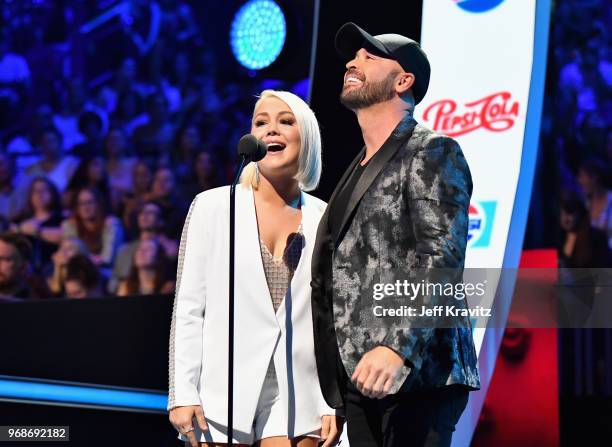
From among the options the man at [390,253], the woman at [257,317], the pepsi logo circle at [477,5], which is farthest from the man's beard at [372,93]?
the pepsi logo circle at [477,5]

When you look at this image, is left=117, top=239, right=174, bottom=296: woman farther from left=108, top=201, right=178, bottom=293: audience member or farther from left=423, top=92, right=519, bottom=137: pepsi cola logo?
left=423, top=92, right=519, bottom=137: pepsi cola logo

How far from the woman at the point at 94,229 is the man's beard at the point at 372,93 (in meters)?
3.94

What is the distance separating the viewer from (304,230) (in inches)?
86.5

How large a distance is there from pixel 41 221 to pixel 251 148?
3972 millimetres

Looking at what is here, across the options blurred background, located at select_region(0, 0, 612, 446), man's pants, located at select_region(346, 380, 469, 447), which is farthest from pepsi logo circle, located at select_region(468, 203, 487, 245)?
man's pants, located at select_region(346, 380, 469, 447)

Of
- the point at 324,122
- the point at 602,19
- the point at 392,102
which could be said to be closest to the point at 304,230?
the point at 392,102

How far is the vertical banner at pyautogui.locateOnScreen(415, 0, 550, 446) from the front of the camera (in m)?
2.90

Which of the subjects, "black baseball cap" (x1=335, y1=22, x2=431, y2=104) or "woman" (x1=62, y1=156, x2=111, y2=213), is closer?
"black baseball cap" (x1=335, y1=22, x2=431, y2=104)

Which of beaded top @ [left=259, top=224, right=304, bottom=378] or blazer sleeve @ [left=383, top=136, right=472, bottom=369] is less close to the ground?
blazer sleeve @ [left=383, top=136, right=472, bottom=369]

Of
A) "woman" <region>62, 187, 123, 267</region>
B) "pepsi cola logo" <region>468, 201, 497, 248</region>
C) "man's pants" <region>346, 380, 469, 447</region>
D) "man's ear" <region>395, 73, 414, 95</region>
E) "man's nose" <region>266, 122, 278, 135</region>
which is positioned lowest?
"man's pants" <region>346, 380, 469, 447</region>

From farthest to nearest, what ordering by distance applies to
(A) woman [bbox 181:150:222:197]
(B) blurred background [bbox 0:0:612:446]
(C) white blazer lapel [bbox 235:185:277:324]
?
(A) woman [bbox 181:150:222:197]
(B) blurred background [bbox 0:0:612:446]
(C) white blazer lapel [bbox 235:185:277:324]

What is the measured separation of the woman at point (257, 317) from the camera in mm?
2051

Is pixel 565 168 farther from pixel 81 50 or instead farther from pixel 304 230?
pixel 81 50

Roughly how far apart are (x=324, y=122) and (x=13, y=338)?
145 cm
